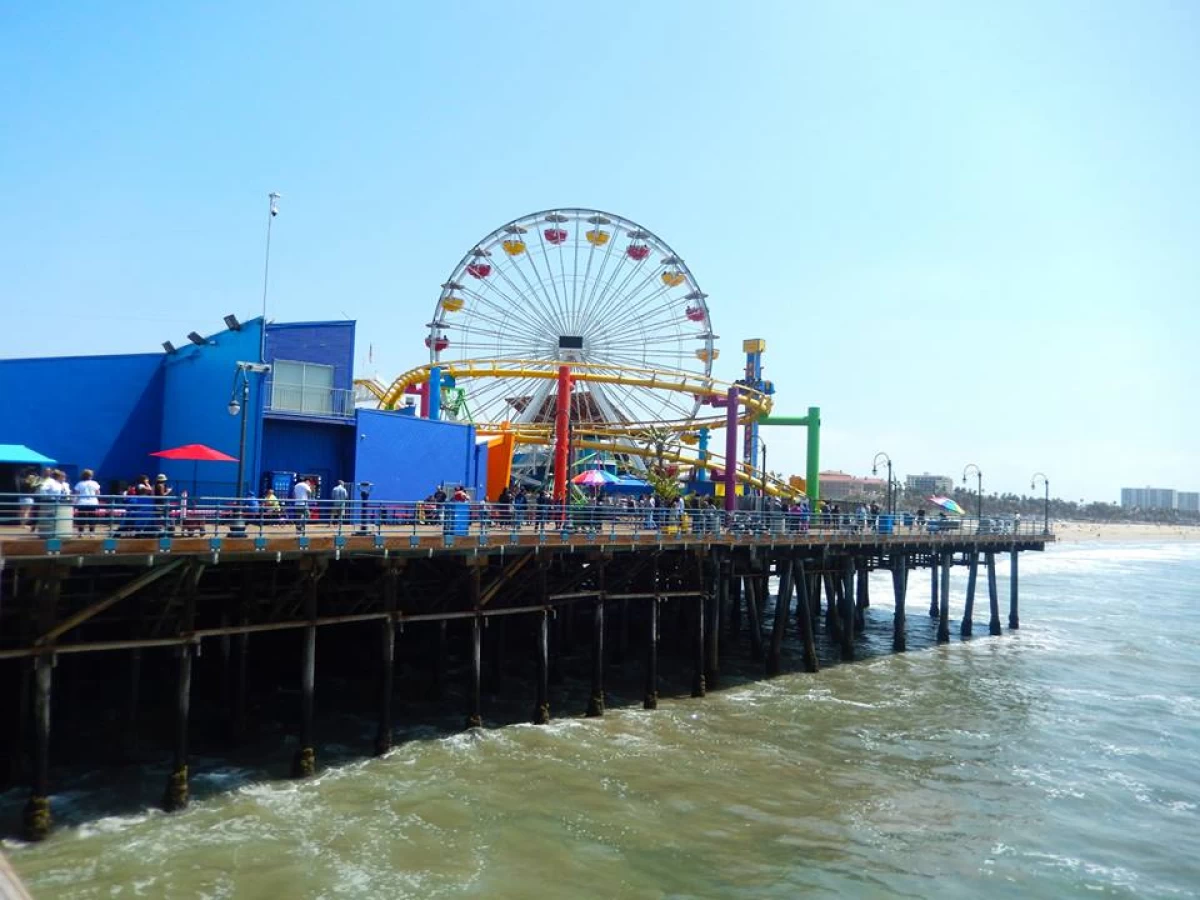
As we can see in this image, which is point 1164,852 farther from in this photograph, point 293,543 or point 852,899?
point 293,543

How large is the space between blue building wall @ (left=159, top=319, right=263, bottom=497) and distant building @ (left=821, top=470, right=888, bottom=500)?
149835 millimetres

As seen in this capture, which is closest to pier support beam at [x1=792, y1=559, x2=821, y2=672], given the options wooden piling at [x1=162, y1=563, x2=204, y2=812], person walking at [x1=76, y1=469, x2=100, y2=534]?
wooden piling at [x1=162, y1=563, x2=204, y2=812]

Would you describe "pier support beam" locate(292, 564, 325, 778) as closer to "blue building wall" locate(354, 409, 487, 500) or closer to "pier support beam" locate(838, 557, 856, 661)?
"blue building wall" locate(354, 409, 487, 500)

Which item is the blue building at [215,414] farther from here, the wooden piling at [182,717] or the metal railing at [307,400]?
the wooden piling at [182,717]

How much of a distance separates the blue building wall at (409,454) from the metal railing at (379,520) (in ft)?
5.59

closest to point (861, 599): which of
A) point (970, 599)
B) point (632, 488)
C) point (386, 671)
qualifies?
point (970, 599)

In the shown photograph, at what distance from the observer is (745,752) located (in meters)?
20.8

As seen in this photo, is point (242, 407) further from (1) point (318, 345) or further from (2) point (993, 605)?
(2) point (993, 605)

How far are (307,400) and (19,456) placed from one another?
730 centimetres

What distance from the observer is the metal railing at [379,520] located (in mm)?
15031

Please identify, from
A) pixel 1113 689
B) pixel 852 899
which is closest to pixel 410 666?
pixel 852 899

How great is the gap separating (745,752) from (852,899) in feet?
22.6

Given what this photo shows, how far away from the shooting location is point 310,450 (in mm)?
25719

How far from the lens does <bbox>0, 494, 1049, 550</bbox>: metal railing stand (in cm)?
1503
